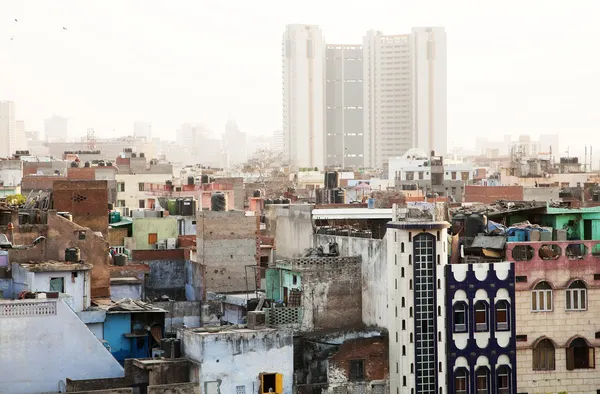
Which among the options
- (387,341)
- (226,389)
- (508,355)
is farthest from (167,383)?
(508,355)

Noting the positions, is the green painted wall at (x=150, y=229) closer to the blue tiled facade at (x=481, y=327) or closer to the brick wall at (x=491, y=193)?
the blue tiled facade at (x=481, y=327)

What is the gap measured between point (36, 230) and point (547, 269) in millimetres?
14063

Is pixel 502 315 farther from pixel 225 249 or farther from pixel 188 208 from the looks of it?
pixel 188 208

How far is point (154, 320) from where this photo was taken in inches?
1399

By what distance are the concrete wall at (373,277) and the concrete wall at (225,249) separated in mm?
6460

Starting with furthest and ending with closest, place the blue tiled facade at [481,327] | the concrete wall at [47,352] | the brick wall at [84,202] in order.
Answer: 1. the brick wall at [84,202]
2. the blue tiled facade at [481,327]
3. the concrete wall at [47,352]

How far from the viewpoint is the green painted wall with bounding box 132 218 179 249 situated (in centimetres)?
4822

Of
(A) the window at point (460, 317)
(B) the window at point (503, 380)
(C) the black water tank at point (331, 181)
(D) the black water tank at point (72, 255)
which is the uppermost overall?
(C) the black water tank at point (331, 181)

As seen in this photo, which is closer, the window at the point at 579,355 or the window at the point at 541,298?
the window at the point at 541,298

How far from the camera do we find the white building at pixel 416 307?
33688 mm

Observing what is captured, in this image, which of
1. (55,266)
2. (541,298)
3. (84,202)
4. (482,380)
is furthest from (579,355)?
(84,202)

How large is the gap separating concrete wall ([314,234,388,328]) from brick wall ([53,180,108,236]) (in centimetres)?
1248

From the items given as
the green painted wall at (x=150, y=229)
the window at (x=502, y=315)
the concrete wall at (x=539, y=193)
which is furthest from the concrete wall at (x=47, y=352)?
the concrete wall at (x=539, y=193)

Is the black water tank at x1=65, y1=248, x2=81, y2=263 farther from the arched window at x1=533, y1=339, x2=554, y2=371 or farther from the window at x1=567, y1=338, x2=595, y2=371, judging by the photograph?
the window at x1=567, y1=338, x2=595, y2=371
